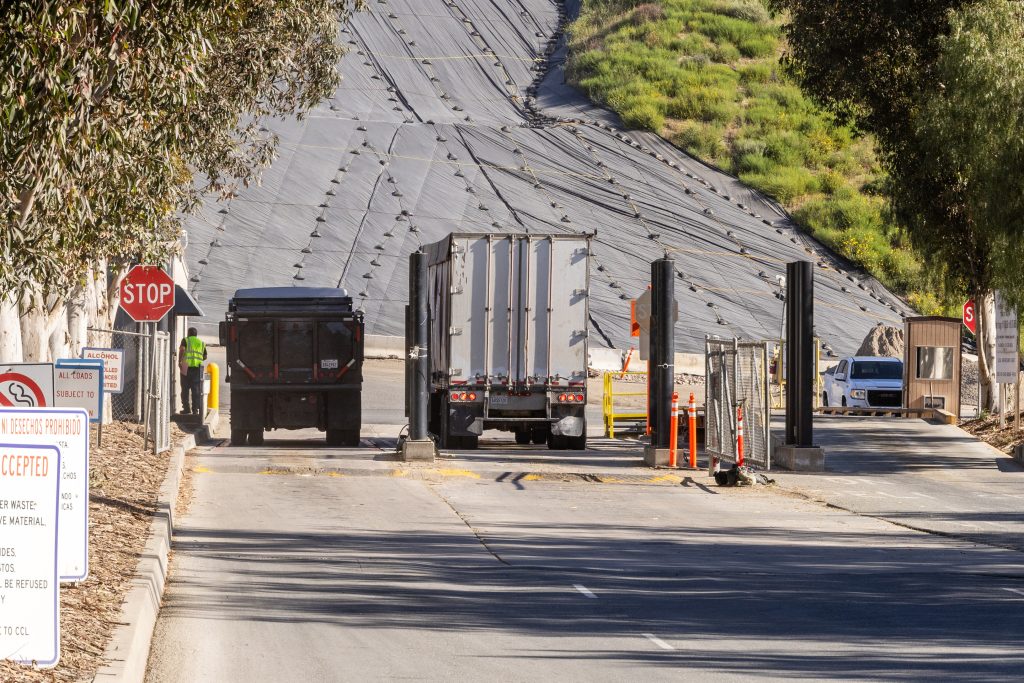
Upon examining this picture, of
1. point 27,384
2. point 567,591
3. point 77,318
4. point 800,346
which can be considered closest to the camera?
point 567,591

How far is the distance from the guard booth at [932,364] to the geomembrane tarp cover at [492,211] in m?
18.9

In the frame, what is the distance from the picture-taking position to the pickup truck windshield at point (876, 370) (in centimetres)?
3884

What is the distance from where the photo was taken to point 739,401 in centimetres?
2108

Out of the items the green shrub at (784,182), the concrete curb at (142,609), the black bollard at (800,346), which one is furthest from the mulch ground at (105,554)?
the green shrub at (784,182)

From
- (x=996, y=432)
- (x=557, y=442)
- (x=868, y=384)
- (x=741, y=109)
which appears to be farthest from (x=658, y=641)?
(x=741, y=109)

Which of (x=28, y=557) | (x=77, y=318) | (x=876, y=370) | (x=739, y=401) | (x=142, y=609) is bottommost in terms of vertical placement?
(x=142, y=609)

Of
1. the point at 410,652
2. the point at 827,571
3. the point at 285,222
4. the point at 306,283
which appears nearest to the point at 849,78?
the point at 827,571

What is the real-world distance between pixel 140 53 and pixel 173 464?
750 centimetres

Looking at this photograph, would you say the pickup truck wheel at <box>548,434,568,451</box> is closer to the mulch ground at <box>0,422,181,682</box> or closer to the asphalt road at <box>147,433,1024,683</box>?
the asphalt road at <box>147,433,1024,683</box>

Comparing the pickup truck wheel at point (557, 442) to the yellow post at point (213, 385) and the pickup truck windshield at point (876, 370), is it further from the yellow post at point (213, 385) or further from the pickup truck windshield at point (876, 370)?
the pickup truck windshield at point (876, 370)

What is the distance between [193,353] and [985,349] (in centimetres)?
1925

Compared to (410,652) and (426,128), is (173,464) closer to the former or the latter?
(410,652)

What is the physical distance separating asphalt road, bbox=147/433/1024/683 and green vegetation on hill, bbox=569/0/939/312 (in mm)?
48187

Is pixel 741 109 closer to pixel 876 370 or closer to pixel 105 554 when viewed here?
pixel 876 370
